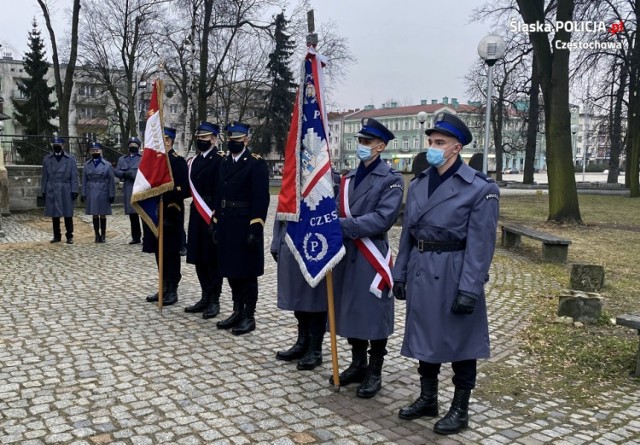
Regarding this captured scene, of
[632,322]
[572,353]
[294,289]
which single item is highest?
[294,289]

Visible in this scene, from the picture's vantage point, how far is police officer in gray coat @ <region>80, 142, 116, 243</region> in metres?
11.9

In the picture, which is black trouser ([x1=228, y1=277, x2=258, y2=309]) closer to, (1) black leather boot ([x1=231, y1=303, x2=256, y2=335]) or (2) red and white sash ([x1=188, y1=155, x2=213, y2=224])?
(1) black leather boot ([x1=231, y1=303, x2=256, y2=335])

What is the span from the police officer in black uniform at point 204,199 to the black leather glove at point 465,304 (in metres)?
3.44

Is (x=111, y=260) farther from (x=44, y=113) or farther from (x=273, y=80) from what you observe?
(x=44, y=113)

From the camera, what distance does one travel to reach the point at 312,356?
5.02 meters

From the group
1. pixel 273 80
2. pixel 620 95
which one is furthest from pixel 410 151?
pixel 620 95

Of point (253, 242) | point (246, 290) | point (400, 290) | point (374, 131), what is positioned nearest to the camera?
point (400, 290)

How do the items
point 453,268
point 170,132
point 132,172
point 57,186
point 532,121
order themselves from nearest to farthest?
point 453,268 → point 170,132 → point 57,186 → point 132,172 → point 532,121

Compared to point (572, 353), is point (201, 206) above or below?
above

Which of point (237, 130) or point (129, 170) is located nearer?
point (237, 130)

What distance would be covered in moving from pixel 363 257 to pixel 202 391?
159cm

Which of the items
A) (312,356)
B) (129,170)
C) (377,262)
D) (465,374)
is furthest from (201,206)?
(129,170)

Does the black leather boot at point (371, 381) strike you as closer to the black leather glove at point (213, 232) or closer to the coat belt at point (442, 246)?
the coat belt at point (442, 246)

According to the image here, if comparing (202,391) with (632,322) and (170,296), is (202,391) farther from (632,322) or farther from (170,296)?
(632,322)
